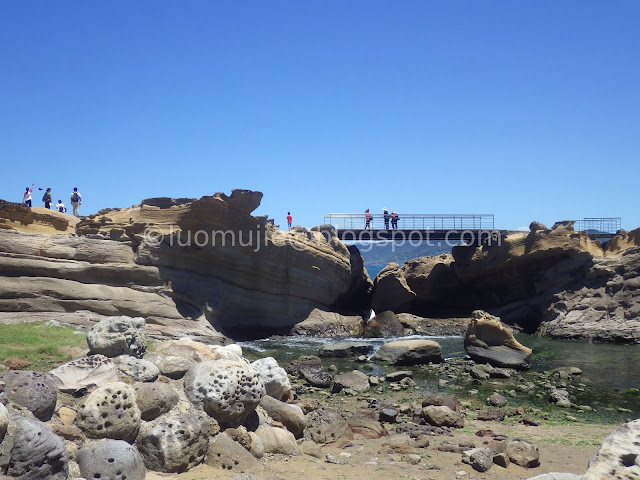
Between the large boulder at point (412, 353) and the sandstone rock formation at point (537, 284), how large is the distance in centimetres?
1145

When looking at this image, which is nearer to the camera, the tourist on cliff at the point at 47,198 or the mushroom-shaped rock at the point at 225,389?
the mushroom-shaped rock at the point at 225,389

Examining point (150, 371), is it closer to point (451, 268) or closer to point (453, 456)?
point (453, 456)

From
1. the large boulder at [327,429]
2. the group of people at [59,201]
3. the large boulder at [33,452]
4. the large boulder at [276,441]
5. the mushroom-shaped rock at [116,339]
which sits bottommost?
the large boulder at [327,429]

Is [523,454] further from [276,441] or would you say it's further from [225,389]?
[225,389]

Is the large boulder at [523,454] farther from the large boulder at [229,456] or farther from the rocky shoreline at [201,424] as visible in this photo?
the large boulder at [229,456]

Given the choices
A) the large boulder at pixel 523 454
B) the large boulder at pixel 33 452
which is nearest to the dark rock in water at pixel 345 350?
the large boulder at pixel 523 454

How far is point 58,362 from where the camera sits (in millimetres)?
11352

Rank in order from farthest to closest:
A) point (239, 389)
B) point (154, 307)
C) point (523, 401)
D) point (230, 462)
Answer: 1. point (154, 307)
2. point (523, 401)
3. point (239, 389)
4. point (230, 462)

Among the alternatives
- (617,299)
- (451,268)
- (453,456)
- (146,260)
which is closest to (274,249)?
(146,260)

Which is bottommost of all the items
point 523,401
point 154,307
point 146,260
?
point 523,401

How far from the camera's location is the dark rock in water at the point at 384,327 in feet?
103

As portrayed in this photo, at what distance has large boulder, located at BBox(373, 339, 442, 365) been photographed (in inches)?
886

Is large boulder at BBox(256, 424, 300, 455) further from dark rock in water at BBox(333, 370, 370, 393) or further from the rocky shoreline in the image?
dark rock in water at BBox(333, 370, 370, 393)

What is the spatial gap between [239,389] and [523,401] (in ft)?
31.9
